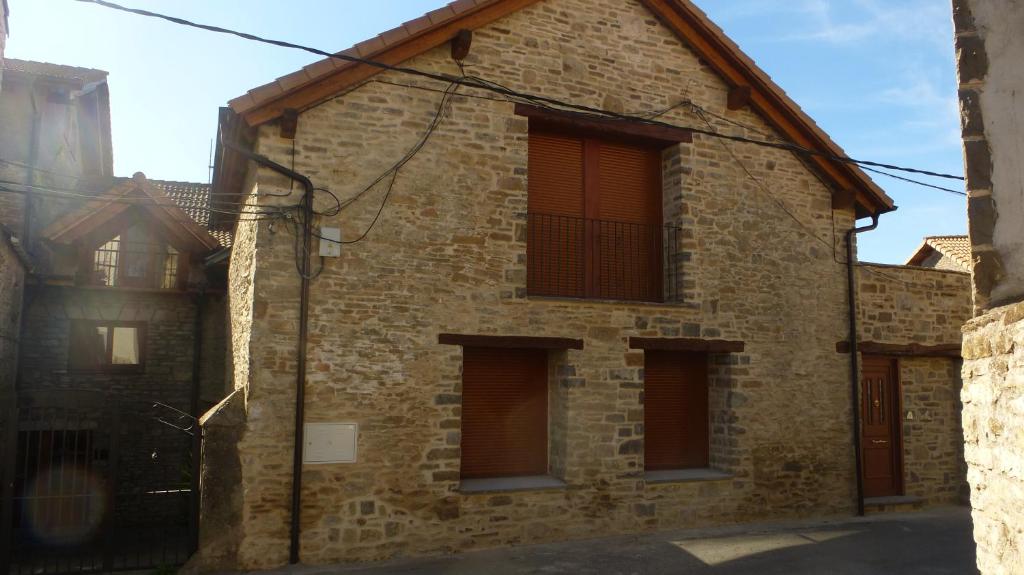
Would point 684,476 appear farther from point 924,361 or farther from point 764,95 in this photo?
point 764,95

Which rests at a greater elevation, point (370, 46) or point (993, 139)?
point (370, 46)

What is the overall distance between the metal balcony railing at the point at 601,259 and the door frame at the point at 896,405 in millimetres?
3624

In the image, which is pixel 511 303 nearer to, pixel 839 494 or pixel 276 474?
pixel 276 474

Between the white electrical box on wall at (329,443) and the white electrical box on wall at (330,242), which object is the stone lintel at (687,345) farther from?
the white electrical box on wall at (330,242)

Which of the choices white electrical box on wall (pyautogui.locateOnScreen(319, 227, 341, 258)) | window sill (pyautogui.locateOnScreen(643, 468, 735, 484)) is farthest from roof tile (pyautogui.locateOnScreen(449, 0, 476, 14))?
window sill (pyautogui.locateOnScreen(643, 468, 735, 484))

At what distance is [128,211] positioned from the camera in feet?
41.3

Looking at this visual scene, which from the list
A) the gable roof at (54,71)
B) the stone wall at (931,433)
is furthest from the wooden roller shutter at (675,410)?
the gable roof at (54,71)

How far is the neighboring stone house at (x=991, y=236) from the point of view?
4.02 m

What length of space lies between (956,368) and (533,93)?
326 inches

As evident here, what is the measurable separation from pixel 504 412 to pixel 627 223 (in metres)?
3.11

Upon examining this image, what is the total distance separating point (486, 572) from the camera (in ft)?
25.8

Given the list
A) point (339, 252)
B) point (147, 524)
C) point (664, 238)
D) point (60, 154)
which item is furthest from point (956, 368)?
point (60, 154)

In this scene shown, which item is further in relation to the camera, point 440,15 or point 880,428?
point 880,428

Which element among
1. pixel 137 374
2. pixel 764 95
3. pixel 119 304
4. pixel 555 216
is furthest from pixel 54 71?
pixel 764 95
